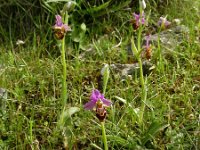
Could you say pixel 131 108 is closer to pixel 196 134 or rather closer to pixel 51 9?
pixel 196 134

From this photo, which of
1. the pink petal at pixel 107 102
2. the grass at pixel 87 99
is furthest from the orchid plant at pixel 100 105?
the grass at pixel 87 99

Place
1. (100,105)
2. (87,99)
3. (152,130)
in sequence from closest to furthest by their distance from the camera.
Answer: (100,105) < (152,130) < (87,99)

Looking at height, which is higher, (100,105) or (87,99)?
(100,105)

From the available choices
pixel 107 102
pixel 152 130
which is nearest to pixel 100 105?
pixel 107 102

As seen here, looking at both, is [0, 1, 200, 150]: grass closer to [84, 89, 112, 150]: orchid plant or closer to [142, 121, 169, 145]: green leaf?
[142, 121, 169, 145]: green leaf

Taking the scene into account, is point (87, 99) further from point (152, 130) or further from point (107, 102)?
point (107, 102)

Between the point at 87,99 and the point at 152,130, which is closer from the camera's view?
the point at 152,130

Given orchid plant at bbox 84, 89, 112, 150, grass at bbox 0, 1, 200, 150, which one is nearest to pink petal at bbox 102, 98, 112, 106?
orchid plant at bbox 84, 89, 112, 150

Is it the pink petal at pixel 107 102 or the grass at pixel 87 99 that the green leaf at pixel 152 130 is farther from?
the pink petal at pixel 107 102
